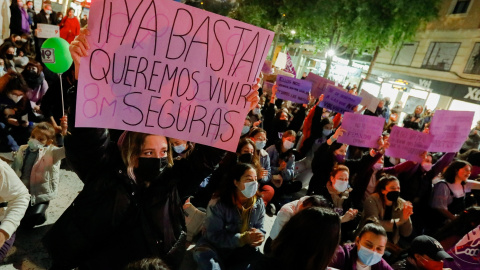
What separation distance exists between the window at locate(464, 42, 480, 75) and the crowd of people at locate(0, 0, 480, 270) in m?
13.3

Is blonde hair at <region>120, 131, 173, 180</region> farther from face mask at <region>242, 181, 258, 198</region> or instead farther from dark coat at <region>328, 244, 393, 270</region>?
dark coat at <region>328, 244, 393, 270</region>

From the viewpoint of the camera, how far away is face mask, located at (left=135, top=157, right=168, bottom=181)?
1.88m

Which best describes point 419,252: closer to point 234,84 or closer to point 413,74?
point 234,84

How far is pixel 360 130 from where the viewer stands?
199 inches

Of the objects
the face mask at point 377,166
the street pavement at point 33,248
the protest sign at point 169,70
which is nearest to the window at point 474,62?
the face mask at point 377,166

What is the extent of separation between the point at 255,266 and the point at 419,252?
223cm

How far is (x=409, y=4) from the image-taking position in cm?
1438

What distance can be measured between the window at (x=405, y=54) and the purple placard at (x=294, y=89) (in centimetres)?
1845

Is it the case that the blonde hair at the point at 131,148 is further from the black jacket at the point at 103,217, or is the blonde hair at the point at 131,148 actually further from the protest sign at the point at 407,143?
the protest sign at the point at 407,143

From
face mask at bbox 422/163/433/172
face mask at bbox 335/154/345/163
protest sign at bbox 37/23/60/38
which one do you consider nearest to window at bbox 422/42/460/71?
face mask at bbox 422/163/433/172

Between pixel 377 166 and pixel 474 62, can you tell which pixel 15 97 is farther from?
pixel 474 62

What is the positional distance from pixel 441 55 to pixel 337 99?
677 inches

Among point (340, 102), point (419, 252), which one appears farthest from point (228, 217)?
point (340, 102)

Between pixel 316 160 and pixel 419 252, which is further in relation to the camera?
pixel 316 160
